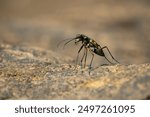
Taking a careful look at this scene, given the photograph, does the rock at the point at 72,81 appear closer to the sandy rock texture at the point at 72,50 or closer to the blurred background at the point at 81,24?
the sandy rock texture at the point at 72,50

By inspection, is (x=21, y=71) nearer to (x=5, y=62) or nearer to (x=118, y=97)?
(x=5, y=62)

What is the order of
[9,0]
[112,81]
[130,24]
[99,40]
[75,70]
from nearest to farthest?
[112,81], [75,70], [99,40], [130,24], [9,0]

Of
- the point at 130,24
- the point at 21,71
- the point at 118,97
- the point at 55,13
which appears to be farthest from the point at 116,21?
the point at 118,97

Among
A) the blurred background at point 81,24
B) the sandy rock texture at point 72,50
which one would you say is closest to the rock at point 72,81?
the sandy rock texture at point 72,50

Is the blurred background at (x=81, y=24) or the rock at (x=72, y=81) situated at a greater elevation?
the blurred background at (x=81, y=24)

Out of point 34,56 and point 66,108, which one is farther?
point 34,56

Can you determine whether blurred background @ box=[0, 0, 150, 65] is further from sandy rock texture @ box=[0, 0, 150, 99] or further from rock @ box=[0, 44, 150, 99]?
rock @ box=[0, 44, 150, 99]

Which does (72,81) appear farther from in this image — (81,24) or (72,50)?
(81,24)
